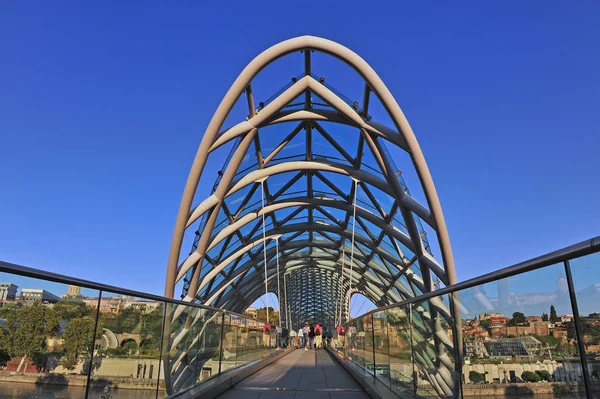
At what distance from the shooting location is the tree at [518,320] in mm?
2771

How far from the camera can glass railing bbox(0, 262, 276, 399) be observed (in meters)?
2.82

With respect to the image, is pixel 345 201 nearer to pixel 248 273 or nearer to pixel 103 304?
pixel 248 273

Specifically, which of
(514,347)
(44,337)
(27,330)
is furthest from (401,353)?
(27,330)

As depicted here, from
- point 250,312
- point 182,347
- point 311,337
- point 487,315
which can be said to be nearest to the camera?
point 487,315

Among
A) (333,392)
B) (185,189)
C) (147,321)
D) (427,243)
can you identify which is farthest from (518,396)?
(427,243)

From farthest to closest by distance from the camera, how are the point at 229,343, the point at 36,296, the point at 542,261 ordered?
the point at 229,343
the point at 36,296
the point at 542,261

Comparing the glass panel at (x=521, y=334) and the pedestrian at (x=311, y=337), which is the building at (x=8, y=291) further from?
the pedestrian at (x=311, y=337)

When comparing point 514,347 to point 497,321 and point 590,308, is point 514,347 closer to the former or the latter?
point 497,321

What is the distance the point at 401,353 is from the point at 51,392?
4183 mm

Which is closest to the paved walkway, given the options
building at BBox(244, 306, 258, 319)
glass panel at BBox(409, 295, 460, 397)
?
glass panel at BBox(409, 295, 460, 397)

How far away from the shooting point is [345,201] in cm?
2944

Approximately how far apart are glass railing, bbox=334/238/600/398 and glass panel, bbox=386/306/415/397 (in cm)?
30

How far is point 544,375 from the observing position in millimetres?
2516

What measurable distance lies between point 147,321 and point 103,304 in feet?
3.26
